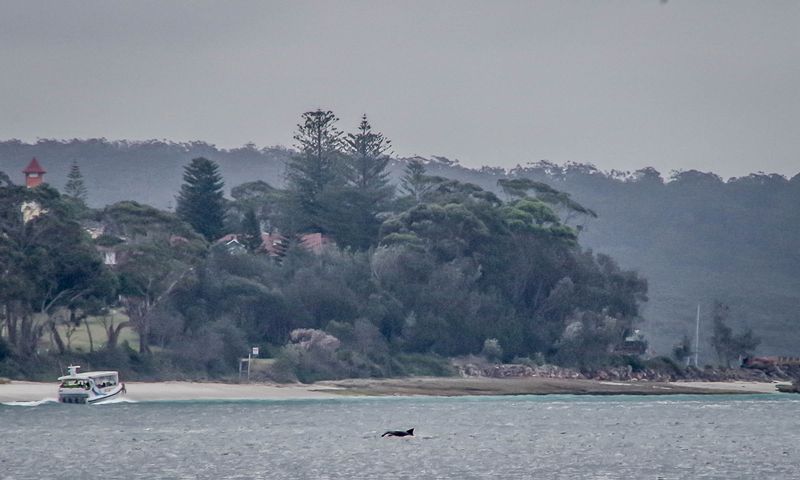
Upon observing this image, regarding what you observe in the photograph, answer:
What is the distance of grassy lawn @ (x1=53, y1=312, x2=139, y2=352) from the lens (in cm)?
11337

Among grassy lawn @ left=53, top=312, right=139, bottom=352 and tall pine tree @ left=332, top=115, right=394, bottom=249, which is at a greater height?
tall pine tree @ left=332, top=115, right=394, bottom=249

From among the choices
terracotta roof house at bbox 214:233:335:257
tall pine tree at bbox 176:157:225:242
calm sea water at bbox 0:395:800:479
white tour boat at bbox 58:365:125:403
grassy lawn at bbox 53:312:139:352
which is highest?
tall pine tree at bbox 176:157:225:242

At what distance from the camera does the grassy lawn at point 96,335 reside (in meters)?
113

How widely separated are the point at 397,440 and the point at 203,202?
207 ft

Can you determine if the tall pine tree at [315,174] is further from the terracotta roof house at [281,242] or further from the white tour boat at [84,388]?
the white tour boat at [84,388]

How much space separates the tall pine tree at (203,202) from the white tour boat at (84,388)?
3828cm

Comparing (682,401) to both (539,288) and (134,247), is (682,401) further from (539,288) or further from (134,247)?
(134,247)

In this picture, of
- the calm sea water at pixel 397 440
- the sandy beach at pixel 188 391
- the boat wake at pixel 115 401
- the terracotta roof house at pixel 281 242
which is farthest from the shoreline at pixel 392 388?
the terracotta roof house at pixel 281 242

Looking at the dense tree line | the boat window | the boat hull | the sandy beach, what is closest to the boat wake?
the boat hull

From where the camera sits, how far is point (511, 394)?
117m

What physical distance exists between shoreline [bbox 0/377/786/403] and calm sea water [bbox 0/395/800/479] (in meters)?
1.68

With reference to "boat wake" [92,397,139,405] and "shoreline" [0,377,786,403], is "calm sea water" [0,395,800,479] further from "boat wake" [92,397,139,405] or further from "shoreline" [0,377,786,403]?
"shoreline" [0,377,786,403]

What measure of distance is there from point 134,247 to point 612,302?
45502 millimetres

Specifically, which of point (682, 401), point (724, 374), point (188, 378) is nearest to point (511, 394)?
point (682, 401)
